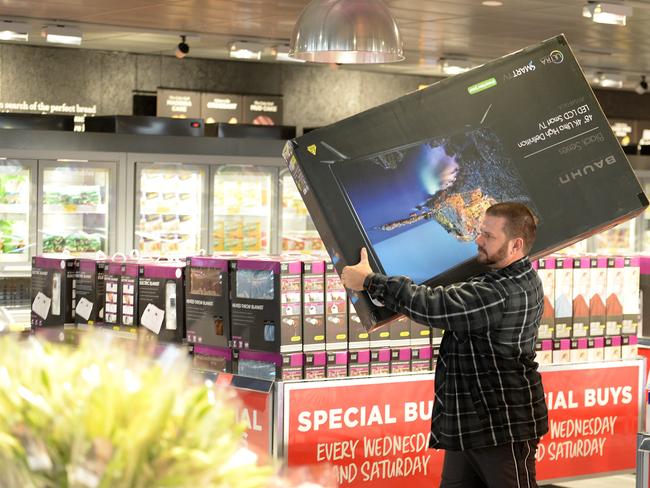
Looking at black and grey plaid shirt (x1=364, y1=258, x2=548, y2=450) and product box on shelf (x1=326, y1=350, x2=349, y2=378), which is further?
product box on shelf (x1=326, y1=350, x2=349, y2=378)

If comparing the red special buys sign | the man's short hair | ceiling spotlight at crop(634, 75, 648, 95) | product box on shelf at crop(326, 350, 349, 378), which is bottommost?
the red special buys sign

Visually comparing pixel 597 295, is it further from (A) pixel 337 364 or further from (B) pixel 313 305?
(B) pixel 313 305

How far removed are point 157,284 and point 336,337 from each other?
0.85 metres

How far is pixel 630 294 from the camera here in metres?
5.06

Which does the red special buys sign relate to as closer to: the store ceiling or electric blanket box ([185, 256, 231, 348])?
electric blanket box ([185, 256, 231, 348])

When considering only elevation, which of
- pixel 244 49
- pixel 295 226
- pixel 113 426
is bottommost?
pixel 113 426

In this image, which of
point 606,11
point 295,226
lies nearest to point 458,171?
point 606,11

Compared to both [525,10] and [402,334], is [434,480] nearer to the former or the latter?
[402,334]

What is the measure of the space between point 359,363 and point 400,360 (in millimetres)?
200

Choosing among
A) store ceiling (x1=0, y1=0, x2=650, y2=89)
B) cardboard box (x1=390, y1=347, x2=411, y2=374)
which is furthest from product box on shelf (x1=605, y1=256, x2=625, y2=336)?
store ceiling (x1=0, y1=0, x2=650, y2=89)

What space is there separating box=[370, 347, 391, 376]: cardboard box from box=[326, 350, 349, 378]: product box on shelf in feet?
0.41

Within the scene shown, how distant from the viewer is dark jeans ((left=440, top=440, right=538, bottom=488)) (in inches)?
131

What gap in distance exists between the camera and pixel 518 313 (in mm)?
3312

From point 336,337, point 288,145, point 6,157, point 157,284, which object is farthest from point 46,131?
point 288,145
